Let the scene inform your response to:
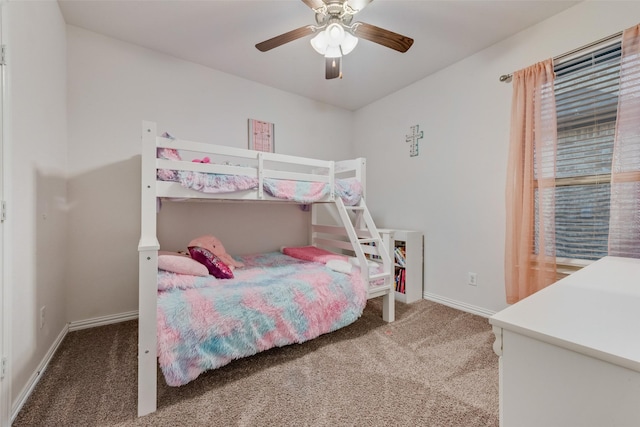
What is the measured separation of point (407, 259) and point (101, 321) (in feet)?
9.00

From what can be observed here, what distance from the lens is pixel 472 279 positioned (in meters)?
2.44

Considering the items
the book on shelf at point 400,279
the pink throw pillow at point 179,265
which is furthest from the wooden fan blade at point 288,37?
the book on shelf at point 400,279

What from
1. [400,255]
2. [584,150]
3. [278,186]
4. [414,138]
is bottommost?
[400,255]

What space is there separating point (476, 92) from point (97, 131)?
127 inches

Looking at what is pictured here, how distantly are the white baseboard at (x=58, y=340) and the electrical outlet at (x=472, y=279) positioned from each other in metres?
2.99

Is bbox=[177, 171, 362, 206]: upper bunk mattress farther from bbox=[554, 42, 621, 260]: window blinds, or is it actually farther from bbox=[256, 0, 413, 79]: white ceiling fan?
bbox=[554, 42, 621, 260]: window blinds

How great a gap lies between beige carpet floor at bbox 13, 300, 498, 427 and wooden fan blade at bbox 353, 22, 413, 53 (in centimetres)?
198

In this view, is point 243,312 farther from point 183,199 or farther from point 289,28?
point 289,28

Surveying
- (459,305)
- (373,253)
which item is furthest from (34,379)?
(459,305)

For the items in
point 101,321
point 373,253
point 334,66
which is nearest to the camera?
point 334,66

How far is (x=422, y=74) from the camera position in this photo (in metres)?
2.76

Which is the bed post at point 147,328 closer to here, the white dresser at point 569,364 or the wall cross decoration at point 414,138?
the white dresser at point 569,364

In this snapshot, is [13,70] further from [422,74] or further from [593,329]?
[422,74]

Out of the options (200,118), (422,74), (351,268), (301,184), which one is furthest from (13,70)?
(422,74)
